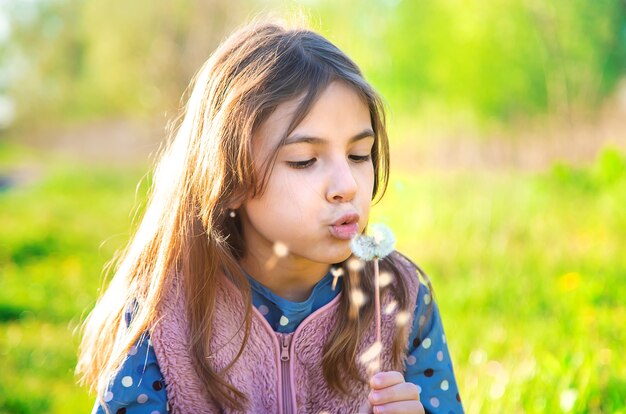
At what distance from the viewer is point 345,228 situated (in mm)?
1623

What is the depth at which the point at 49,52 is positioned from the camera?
21.0m

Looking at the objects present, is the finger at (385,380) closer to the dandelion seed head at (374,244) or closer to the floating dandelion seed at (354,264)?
the dandelion seed head at (374,244)

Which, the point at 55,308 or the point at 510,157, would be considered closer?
the point at 55,308

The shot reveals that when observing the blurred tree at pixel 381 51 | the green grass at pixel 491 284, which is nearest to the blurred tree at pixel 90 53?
the blurred tree at pixel 381 51

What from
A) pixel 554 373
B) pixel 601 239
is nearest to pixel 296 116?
pixel 554 373

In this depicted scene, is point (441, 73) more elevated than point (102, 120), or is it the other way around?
→ point (102, 120)

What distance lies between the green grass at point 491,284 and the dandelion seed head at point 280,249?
14.9 inches

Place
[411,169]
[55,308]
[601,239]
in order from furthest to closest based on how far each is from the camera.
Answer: [411,169], [601,239], [55,308]

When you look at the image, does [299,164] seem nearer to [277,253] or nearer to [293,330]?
[277,253]

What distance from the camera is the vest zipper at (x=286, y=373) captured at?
1766 millimetres

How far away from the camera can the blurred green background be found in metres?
2.83

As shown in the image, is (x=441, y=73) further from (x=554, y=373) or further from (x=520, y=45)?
(x=554, y=373)

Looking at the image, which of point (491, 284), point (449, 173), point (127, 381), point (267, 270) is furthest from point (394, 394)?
point (449, 173)

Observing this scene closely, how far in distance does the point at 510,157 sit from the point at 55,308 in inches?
302
